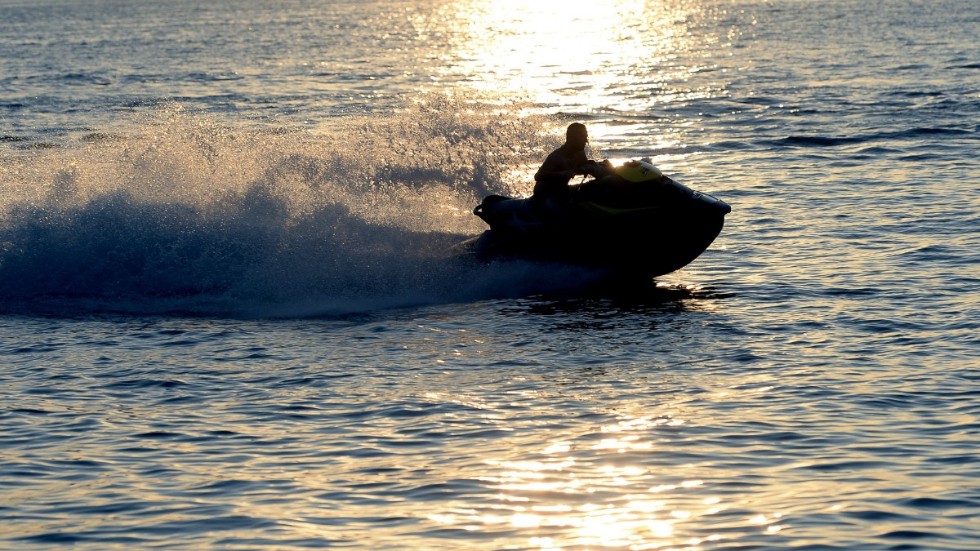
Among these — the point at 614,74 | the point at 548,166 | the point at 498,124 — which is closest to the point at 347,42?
the point at 614,74

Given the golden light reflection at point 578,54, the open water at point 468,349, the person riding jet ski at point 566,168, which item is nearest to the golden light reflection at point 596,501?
the open water at point 468,349

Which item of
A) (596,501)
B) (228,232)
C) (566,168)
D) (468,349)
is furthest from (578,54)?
(596,501)

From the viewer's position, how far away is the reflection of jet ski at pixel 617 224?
1742 centimetres

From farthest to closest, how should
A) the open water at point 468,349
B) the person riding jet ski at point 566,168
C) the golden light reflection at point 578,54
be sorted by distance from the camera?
1. the golden light reflection at point 578,54
2. the person riding jet ski at point 566,168
3. the open water at point 468,349

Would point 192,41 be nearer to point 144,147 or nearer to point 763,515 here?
point 144,147

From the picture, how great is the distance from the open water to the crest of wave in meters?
0.05

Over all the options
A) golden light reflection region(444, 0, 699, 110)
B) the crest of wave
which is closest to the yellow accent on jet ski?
the crest of wave

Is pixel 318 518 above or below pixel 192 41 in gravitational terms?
below

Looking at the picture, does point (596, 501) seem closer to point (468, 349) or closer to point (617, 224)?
point (468, 349)

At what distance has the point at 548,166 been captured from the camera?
17.8 meters

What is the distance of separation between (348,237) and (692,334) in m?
5.96

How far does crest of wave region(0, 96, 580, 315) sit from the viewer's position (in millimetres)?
18156

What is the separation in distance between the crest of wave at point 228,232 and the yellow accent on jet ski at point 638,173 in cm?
231

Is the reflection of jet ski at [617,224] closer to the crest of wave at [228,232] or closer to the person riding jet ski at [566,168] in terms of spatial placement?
the person riding jet ski at [566,168]
